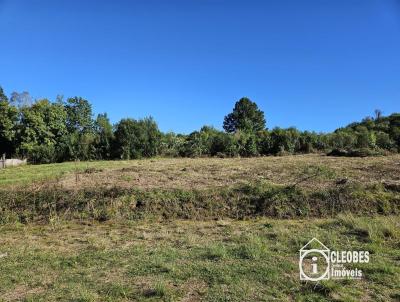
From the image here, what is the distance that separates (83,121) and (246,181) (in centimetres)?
3393

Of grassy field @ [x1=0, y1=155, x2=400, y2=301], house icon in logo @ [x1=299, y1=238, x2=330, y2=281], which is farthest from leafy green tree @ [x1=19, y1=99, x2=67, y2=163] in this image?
house icon in logo @ [x1=299, y1=238, x2=330, y2=281]

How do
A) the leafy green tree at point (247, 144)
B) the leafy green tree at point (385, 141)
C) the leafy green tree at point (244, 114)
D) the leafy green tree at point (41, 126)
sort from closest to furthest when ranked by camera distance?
1. the leafy green tree at point (385, 141)
2. the leafy green tree at point (247, 144)
3. the leafy green tree at point (41, 126)
4. the leafy green tree at point (244, 114)

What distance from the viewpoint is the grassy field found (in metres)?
3.68

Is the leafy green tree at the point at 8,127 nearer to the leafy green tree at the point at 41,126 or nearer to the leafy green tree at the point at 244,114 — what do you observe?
the leafy green tree at the point at 41,126

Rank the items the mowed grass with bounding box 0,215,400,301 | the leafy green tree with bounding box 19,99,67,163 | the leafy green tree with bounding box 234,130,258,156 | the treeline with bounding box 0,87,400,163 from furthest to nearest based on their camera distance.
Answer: the leafy green tree with bounding box 19,99,67,163, the leafy green tree with bounding box 234,130,258,156, the treeline with bounding box 0,87,400,163, the mowed grass with bounding box 0,215,400,301

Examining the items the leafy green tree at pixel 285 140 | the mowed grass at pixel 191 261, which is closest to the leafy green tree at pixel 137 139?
the leafy green tree at pixel 285 140

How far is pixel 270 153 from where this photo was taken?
20.9 meters

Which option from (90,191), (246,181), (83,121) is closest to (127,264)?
(90,191)

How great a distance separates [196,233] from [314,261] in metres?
2.20

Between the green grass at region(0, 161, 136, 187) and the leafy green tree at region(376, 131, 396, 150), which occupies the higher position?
the leafy green tree at region(376, 131, 396, 150)

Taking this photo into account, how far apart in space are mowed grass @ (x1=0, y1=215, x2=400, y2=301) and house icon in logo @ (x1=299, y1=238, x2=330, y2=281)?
110 millimetres

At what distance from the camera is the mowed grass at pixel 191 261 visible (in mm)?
3566
